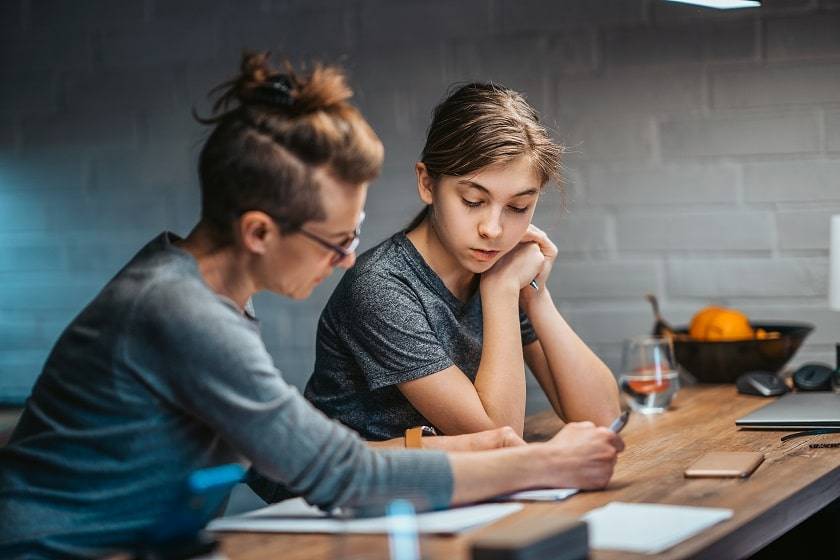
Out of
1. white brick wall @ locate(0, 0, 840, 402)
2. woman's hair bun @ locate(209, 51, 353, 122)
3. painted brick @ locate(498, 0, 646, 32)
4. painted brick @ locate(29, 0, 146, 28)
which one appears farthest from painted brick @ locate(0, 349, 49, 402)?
woman's hair bun @ locate(209, 51, 353, 122)

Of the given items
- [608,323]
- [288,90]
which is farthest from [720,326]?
[288,90]

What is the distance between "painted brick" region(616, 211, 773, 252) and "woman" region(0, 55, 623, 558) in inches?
63.1

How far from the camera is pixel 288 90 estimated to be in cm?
152

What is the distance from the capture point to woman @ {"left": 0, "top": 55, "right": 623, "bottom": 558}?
1.43 meters

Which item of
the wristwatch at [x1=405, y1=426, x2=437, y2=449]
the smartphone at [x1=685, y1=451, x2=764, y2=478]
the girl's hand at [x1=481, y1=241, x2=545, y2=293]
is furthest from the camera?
the girl's hand at [x1=481, y1=241, x2=545, y2=293]

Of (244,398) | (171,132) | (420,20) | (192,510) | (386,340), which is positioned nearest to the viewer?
(192,510)

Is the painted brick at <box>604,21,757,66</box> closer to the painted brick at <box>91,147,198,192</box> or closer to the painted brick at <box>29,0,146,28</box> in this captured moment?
the painted brick at <box>91,147,198,192</box>

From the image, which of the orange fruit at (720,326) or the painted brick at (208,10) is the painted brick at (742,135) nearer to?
the orange fruit at (720,326)

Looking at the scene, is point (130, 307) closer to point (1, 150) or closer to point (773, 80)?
point (773, 80)

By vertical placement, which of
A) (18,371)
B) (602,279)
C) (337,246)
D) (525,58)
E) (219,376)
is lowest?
(18,371)

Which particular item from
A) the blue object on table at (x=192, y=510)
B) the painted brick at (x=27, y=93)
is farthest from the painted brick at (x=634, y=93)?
the blue object on table at (x=192, y=510)

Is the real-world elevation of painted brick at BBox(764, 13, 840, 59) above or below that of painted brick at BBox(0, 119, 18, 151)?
above

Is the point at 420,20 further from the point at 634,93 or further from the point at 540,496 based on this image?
the point at 540,496

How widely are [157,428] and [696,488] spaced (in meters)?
0.74
